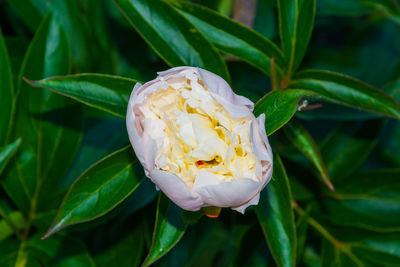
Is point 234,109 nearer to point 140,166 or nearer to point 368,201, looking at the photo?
point 140,166

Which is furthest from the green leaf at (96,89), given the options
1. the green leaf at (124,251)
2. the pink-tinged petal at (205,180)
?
the green leaf at (124,251)

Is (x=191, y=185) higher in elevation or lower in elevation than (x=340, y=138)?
higher

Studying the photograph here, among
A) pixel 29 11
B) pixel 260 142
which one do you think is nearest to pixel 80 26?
pixel 29 11

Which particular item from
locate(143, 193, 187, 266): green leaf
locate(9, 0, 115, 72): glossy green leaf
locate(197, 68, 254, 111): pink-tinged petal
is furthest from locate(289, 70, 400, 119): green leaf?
locate(9, 0, 115, 72): glossy green leaf

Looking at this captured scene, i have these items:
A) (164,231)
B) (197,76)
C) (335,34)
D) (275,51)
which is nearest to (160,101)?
(197,76)

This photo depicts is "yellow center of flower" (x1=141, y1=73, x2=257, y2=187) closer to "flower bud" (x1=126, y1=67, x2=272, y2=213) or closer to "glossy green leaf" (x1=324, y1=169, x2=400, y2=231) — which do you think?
"flower bud" (x1=126, y1=67, x2=272, y2=213)

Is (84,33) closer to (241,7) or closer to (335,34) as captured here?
(241,7)

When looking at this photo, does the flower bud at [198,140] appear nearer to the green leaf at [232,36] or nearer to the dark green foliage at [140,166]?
the dark green foliage at [140,166]
